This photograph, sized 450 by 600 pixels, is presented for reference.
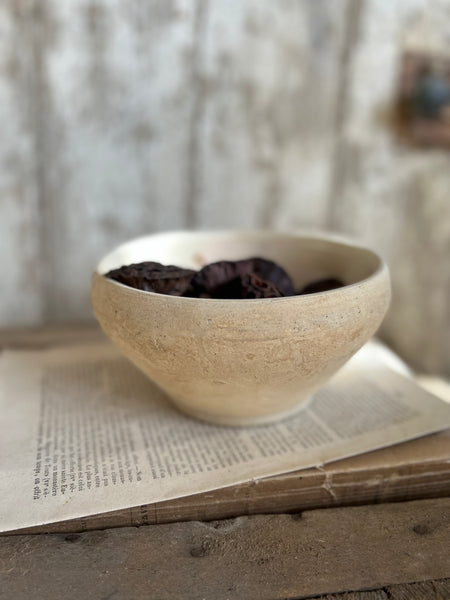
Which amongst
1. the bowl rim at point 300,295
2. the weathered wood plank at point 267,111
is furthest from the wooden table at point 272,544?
the weathered wood plank at point 267,111

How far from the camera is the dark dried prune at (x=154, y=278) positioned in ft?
1.61

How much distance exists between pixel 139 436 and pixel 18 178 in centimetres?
46

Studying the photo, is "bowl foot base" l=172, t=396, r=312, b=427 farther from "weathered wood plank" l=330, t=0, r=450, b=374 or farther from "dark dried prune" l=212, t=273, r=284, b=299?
"weathered wood plank" l=330, t=0, r=450, b=374

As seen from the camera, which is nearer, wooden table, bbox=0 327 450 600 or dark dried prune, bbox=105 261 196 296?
wooden table, bbox=0 327 450 600

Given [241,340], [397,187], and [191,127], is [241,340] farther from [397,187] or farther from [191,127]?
[397,187]

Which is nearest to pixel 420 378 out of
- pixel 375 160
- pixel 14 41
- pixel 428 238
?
pixel 428 238

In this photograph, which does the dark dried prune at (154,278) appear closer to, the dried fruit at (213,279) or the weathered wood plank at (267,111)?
the dried fruit at (213,279)

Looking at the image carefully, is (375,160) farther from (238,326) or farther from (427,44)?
(238,326)

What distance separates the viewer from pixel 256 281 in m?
0.49

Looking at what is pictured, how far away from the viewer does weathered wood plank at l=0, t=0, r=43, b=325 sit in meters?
0.73

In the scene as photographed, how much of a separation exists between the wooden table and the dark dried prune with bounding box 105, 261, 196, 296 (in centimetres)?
18

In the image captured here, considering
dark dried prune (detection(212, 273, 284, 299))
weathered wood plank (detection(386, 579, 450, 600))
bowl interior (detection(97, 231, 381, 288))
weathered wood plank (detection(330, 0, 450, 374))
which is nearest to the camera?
weathered wood plank (detection(386, 579, 450, 600))

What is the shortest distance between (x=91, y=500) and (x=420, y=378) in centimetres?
74

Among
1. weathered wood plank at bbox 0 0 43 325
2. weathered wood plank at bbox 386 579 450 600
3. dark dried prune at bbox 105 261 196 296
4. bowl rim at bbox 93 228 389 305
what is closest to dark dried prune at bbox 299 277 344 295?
bowl rim at bbox 93 228 389 305
